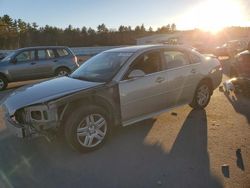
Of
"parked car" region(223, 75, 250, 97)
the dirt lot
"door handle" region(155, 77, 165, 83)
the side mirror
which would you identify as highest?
the side mirror

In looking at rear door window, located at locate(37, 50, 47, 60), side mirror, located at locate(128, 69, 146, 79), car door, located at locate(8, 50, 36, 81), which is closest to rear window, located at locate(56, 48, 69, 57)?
rear door window, located at locate(37, 50, 47, 60)

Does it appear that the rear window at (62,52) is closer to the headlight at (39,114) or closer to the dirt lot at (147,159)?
the dirt lot at (147,159)

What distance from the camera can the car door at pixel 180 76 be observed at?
603cm

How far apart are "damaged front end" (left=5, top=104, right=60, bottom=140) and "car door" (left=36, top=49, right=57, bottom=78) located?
27.7 ft

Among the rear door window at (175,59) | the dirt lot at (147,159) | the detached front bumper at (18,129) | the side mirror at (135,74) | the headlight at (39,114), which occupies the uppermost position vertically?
the rear door window at (175,59)

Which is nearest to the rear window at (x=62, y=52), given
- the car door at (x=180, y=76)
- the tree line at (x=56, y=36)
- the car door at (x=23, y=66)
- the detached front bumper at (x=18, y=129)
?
the car door at (x=23, y=66)


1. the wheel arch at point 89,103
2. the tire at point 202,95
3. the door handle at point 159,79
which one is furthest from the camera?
the tire at point 202,95

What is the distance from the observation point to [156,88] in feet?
18.6

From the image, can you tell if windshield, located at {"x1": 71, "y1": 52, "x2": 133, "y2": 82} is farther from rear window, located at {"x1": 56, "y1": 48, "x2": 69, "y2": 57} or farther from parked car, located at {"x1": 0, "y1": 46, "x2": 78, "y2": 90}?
rear window, located at {"x1": 56, "y1": 48, "x2": 69, "y2": 57}

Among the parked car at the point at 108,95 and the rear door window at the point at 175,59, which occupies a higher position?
the rear door window at the point at 175,59

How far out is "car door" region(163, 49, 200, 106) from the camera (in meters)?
6.03

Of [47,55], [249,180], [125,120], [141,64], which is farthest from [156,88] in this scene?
[47,55]

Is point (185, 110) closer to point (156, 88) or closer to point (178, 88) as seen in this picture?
point (178, 88)

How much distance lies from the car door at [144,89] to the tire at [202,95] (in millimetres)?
1220
